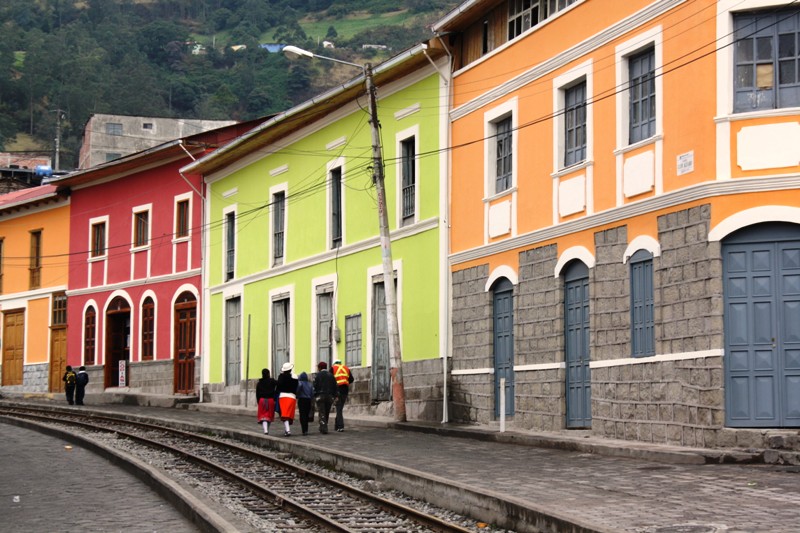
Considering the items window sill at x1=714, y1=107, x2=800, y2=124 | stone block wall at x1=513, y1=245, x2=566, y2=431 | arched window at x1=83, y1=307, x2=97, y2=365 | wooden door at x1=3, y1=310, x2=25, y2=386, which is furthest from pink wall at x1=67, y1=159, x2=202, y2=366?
window sill at x1=714, y1=107, x2=800, y2=124

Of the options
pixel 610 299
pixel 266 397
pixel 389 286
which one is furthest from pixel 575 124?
pixel 266 397

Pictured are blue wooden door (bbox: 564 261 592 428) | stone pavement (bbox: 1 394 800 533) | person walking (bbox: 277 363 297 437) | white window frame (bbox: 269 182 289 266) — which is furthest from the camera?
white window frame (bbox: 269 182 289 266)

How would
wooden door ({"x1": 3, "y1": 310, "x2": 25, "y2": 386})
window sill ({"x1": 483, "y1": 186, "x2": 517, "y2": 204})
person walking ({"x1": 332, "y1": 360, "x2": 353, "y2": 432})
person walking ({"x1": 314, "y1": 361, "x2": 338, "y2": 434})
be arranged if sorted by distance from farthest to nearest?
1. wooden door ({"x1": 3, "y1": 310, "x2": 25, "y2": 386})
2. person walking ({"x1": 332, "y1": 360, "x2": 353, "y2": 432})
3. person walking ({"x1": 314, "y1": 361, "x2": 338, "y2": 434})
4. window sill ({"x1": 483, "y1": 186, "x2": 517, "y2": 204})

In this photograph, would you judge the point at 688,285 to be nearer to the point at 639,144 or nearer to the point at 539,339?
the point at 639,144

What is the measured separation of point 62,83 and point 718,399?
107409mm

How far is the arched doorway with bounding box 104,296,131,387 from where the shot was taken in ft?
145

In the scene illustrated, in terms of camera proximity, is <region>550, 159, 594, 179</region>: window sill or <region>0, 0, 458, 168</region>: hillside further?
<region>0, 0, 458, 168</region>: hillside

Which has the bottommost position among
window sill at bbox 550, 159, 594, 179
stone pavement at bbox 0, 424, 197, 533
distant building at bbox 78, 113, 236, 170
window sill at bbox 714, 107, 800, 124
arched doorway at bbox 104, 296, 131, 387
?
stone pavement at bbox 0, 424, 197, 533

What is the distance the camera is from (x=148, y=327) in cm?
4284

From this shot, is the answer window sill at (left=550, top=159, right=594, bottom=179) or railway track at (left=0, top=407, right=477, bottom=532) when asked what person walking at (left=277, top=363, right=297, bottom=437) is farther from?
window sill at (left=550, top=159, right=594, bottom=179)

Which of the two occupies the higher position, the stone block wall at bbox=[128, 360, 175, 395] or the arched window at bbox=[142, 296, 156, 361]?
the arched window at bbox=[142, 296, 156, 361]

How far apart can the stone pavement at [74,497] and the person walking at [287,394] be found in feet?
11.6

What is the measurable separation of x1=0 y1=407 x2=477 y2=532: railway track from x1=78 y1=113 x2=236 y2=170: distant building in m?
57.4

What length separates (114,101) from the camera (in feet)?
373
